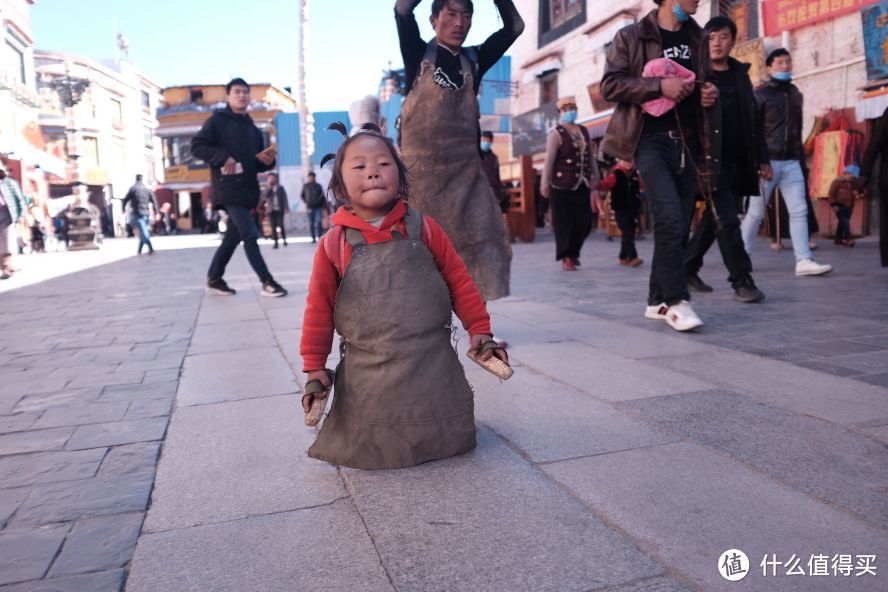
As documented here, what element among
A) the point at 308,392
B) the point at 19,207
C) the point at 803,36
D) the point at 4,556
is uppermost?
the point at 803,36

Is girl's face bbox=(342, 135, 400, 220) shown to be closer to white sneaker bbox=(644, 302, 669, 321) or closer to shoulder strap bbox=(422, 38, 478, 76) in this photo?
shoulder strap bbox=(422, 38, 478, 76)

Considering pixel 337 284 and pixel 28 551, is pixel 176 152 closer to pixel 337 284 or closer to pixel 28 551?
pixel 337 284

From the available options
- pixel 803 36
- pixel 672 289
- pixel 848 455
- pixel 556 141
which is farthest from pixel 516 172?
pixel 848 455

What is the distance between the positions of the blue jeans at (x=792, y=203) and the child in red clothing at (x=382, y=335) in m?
4.76

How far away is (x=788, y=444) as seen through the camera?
220 centimetres

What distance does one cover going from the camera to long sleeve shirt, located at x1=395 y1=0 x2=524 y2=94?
127 inches

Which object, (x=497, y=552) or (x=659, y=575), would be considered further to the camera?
Answer: (x=497, y=552)

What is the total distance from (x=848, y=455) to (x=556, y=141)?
6.31 metres

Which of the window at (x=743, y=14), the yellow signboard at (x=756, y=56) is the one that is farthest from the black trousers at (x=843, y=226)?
the window at (x=743, y=14)

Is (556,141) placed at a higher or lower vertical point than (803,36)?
lower

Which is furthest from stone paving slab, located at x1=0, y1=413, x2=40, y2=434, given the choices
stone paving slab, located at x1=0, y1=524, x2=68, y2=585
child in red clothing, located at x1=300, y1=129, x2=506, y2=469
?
child in red clothing, located at x1=300, y1=129, x2=506, y2=469

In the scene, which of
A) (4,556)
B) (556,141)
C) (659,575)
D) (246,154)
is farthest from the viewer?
(556,141)

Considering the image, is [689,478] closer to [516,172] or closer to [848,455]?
[848,455]

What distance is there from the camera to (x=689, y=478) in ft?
6.43
